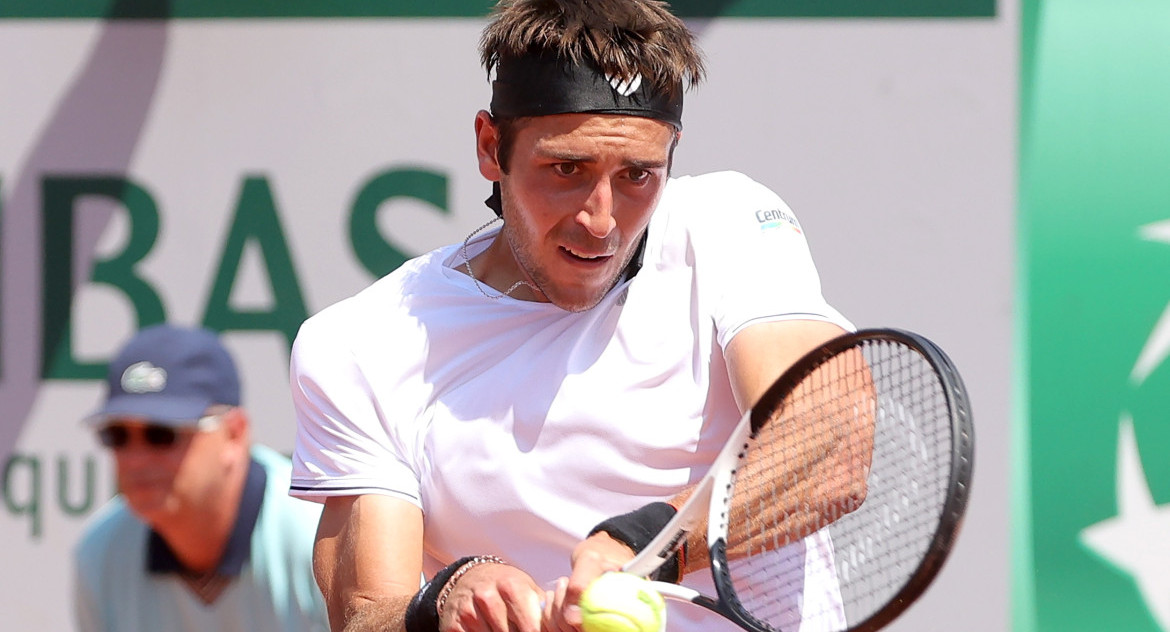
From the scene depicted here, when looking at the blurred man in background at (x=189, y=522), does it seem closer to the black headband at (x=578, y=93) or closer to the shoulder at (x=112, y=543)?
the shoulder at (x=112, y=543)

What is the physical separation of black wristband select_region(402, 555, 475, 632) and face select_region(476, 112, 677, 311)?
46cm

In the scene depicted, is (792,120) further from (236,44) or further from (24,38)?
(24,38)

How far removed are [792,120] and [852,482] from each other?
2081 mm

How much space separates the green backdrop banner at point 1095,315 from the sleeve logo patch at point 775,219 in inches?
70.9

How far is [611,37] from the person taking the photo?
7.45 feet

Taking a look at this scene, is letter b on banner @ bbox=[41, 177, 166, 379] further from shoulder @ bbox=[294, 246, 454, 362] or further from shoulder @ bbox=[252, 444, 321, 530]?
shoulder @ bbox=[294, 246, 454, 362]

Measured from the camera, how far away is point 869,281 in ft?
13.0

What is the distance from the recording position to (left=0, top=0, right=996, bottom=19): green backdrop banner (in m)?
3.96

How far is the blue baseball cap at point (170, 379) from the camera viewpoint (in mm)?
3058

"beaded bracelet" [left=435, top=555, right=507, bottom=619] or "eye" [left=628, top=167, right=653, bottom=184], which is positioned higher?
"eye" [left=628, top=167, right=653, bottom=184]

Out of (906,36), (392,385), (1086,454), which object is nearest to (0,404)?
(392,385)

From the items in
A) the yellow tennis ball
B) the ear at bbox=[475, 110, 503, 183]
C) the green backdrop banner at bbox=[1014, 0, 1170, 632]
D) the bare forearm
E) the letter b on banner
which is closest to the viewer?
the yellow tennis ball

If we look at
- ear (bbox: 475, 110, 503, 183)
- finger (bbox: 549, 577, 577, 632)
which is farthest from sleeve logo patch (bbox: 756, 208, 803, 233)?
finger (bbox: 549, 577, 577, 632)

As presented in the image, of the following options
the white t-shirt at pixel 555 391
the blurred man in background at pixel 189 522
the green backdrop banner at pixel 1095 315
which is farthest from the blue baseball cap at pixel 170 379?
the green backdrop banner at pixel 1095 315
